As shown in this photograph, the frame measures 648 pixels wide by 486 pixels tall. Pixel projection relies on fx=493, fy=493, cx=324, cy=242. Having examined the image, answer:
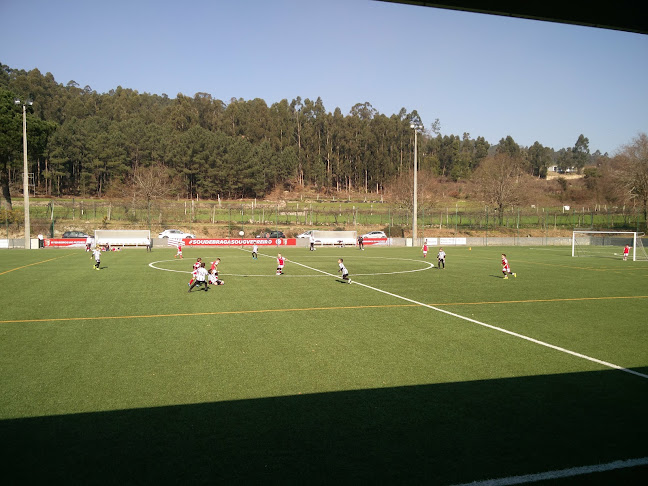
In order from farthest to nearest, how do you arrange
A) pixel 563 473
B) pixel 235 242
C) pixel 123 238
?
pixel 235 242, pixel 123 238, pixel 563 473

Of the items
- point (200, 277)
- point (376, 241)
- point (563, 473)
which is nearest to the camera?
point (563, 473)

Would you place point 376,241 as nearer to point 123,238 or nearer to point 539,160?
point 123,238

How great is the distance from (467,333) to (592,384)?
423 cm

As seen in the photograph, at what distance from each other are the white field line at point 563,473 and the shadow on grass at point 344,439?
0.10 meters

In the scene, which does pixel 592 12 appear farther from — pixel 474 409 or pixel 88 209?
pixel 88 209

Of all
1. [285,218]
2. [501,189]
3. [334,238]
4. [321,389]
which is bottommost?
[321,389]

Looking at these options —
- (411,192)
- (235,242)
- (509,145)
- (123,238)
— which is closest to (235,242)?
(235,242)

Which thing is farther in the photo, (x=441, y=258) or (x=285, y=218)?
(x=285, y=218)

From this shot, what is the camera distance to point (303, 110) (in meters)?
134

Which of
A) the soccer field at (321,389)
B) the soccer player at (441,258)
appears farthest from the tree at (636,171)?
the soccer field at (321,389)

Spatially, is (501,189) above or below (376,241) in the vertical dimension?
above

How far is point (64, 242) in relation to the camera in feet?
156

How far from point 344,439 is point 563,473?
2708 mm

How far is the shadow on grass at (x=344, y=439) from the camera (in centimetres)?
579
